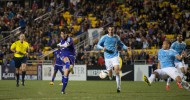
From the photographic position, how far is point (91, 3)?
137 ft

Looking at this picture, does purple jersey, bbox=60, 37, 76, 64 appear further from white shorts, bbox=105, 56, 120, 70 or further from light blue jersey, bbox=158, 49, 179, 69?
light blue jersey, bbox=158, 49, 179, 69

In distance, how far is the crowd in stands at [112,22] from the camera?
113 feet

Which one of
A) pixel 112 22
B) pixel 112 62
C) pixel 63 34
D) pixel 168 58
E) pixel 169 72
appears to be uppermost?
pixel 112 22

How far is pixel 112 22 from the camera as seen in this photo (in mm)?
38344

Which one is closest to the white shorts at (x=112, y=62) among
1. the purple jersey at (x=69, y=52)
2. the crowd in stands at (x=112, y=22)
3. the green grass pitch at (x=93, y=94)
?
the green grass pitch at (x=93, y=94)

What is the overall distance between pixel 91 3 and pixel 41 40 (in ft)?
18.5

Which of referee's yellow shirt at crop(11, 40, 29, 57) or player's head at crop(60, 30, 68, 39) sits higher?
player's head at crop(60, 30, 68, 39)

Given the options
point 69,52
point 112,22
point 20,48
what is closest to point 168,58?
point 69,52

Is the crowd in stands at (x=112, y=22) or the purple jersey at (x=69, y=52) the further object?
the crowd in stands at (x=112, y=22)

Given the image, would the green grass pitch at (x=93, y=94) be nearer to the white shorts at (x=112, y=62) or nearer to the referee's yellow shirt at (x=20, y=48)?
the white shorts at (x=112, y=62)

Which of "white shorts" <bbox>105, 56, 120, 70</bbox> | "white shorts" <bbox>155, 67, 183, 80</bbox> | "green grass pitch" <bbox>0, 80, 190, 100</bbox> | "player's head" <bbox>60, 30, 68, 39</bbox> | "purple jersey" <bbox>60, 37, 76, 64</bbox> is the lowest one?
"green grass pitch" <bbox>0, 80, 190, 100</bbox>

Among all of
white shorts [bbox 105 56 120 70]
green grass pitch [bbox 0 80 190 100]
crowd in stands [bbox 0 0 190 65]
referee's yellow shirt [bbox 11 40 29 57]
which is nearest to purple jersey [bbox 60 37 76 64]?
green grass pitch [bbox 0 80 190 100]

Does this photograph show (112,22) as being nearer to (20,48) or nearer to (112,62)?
(20,48)

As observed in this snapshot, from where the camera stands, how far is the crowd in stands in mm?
34375
